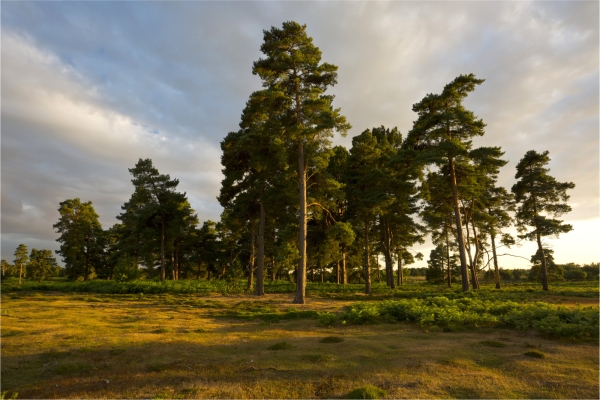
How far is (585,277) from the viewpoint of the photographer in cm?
5753

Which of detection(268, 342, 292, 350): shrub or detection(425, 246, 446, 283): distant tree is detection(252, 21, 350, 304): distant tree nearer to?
detection(268, 342, 292, 350): shrub

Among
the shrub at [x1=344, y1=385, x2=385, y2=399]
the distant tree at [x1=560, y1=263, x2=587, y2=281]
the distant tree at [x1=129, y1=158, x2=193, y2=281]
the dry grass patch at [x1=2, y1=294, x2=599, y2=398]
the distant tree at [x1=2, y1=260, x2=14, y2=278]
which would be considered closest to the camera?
the shrub at [x1=344, y1=385, x2=385, y2=399]

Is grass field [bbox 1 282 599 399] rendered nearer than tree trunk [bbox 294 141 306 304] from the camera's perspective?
Yes

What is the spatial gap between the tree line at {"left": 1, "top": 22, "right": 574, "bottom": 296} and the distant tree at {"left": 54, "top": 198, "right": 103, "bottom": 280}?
20.6 metres

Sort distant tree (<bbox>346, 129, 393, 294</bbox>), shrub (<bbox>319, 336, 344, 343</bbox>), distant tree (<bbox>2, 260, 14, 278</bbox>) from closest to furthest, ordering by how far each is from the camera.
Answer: shrub (<bbox>319, 336, 344, 343</bbox>), distant tree (<bbox>346, 129, 393, 294</bbox>), distant tree (<bbox>2, 260, 14, 278</bbox>)

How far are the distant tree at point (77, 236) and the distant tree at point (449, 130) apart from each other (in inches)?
2213

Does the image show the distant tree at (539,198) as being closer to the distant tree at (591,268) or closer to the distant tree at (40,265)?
the distant tree at (591,268)

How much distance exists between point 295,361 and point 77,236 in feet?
195

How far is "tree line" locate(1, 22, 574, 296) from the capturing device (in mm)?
24016

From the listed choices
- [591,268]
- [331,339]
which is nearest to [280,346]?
[331,339]

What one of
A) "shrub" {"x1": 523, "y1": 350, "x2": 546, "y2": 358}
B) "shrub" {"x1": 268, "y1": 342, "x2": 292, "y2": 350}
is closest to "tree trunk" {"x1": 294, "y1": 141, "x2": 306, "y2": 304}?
"shrub" {"x1": 268, "y1": 342, "x2": 292, "y2": 350}

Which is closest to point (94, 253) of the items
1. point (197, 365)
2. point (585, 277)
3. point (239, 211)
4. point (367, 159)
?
point (239, 211)

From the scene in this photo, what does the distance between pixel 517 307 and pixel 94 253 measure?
67.3 metres

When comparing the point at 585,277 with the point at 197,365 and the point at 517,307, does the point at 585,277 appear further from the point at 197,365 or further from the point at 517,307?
the point at 197,365
